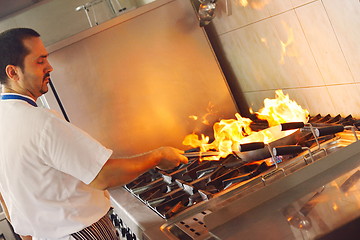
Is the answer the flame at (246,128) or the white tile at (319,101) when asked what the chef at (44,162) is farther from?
the white tile at (319,101)

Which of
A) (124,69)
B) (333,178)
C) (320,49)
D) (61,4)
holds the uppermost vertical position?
(61,4)

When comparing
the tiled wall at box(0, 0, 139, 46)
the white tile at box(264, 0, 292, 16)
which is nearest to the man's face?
the white tile at box(264, 0, 292, 16)

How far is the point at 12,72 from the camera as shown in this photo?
4.44 feet

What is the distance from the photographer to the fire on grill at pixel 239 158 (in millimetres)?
1360

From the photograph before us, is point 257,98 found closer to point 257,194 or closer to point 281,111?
point 281,111

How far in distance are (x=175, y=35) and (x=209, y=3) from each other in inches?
9.7

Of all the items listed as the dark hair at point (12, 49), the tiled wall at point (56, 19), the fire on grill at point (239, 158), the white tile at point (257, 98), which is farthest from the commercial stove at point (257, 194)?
the tiled wall at point (56, 19)

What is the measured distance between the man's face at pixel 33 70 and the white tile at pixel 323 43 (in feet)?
2.89

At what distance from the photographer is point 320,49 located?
1.56m

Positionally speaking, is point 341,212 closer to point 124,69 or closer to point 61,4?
point 124,69

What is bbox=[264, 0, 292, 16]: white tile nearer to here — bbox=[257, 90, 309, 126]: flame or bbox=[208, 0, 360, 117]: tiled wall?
bbox=[208, 0, 360, 117]: tiled wall

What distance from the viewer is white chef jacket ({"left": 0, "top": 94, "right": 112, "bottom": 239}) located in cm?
125

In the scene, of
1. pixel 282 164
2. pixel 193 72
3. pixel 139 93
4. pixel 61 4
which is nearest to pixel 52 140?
pixel 282 164

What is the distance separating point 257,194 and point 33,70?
2.52ft
